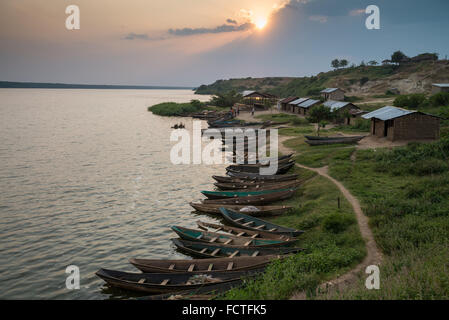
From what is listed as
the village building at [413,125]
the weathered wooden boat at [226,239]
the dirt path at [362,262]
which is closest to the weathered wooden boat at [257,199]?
the dirt path at [362,262]

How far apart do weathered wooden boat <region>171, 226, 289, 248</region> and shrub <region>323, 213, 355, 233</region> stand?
3328 millimetres

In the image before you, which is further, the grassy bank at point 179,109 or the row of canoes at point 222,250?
the grassy bank at point 179,109

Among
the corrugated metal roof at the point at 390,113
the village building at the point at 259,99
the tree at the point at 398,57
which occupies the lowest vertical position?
the corrugated metal roof at the point at 390,113

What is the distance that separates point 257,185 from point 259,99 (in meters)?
69.3

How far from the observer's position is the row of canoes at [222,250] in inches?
520

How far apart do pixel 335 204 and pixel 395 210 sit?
389cm

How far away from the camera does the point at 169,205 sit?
26219 mm

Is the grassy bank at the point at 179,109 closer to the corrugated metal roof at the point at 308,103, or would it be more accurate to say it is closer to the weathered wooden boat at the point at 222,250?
the corrugated metal roof at the point at 308,103

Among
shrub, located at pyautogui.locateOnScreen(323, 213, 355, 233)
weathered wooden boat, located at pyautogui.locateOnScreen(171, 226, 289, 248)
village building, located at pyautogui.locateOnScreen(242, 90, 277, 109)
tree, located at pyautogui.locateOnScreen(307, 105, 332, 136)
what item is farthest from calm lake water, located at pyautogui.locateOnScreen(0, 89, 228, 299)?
village building, located at pyautogui.locateOnScreen(242, 90, 277, 109)

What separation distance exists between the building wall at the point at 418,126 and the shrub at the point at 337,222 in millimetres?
21248

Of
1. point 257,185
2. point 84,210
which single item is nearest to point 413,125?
point 257,185

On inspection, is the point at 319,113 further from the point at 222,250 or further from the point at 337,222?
the point at 222,250
